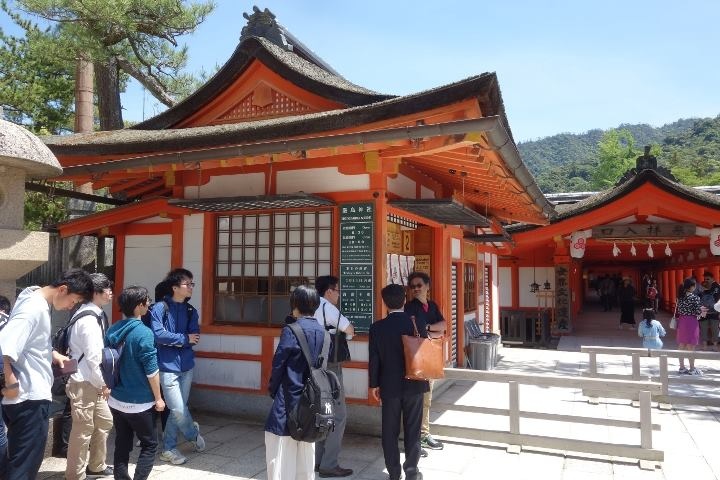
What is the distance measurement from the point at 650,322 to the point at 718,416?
8.39 feet

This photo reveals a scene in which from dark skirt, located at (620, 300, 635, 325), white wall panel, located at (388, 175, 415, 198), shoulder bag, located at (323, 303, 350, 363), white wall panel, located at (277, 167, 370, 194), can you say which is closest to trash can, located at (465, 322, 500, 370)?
white wall panel, located at (388, 175, 415, 198)

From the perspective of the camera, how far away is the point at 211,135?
6.52 meters

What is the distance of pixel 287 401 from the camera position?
372 centimetres

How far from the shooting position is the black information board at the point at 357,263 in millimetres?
6344

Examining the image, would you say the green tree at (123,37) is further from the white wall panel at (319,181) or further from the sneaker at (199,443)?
the sneaker at (199,443)

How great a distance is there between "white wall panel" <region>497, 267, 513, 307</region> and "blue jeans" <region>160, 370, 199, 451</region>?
14916 millimetres

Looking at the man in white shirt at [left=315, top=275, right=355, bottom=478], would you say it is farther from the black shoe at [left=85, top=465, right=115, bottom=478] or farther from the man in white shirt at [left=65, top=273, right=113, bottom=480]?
the black shoe at [left=85, top=465, right=115, bottom=478]

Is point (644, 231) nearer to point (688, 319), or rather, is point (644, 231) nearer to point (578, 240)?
point (578, 240)

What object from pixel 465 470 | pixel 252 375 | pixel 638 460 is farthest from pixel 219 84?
pixel 638 460

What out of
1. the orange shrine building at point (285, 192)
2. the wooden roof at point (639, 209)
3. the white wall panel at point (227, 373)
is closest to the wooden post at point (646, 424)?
the orange shrine building at point (285, 192)

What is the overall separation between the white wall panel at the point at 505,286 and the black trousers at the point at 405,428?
1473 cm

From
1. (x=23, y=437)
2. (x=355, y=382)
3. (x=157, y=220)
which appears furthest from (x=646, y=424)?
(x=157, y=220)

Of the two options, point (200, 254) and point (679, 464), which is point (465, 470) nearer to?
point (679, 464)

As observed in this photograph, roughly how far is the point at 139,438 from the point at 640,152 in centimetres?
6399
